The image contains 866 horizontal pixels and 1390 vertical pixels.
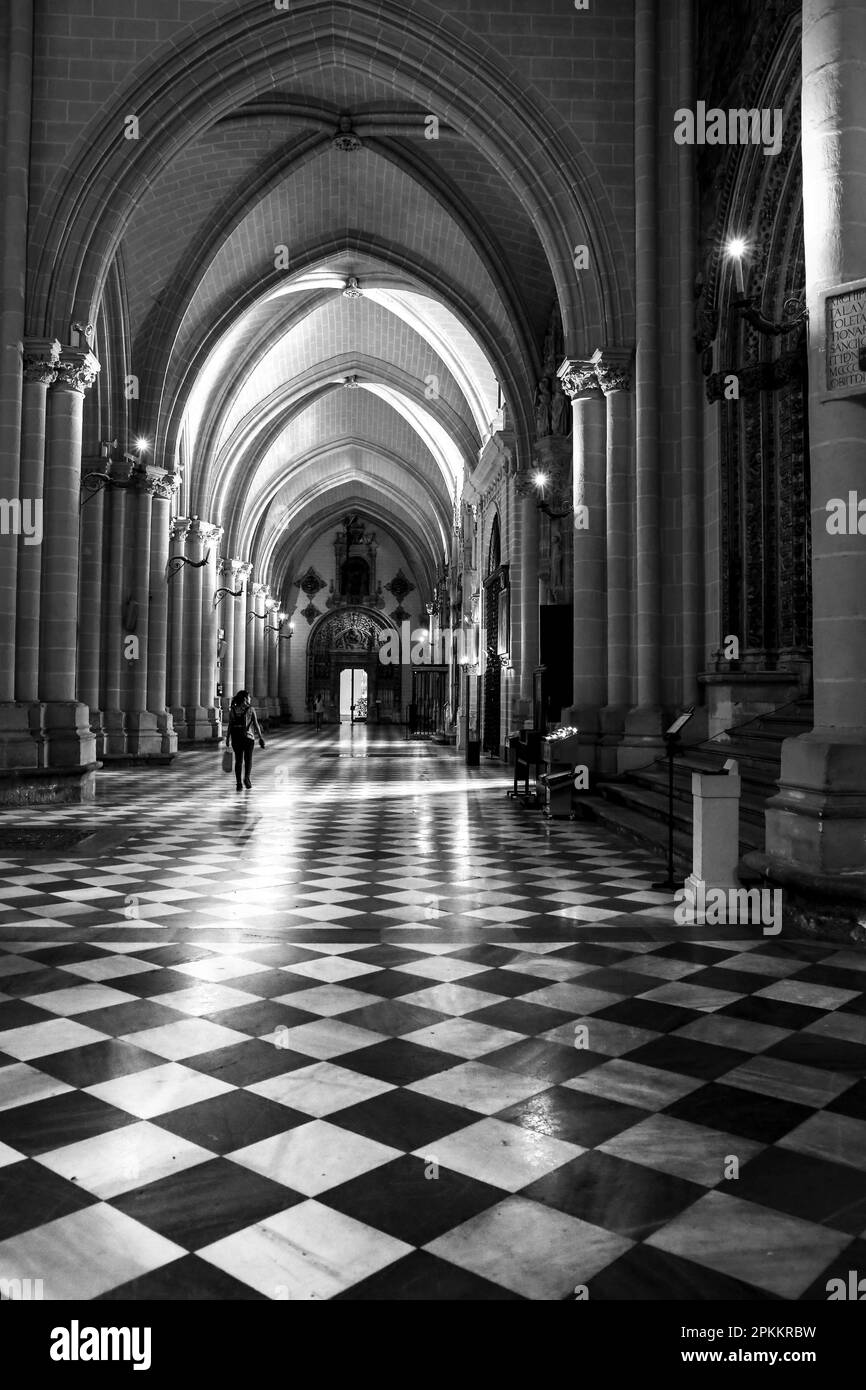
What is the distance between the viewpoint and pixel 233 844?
8797 millimetres

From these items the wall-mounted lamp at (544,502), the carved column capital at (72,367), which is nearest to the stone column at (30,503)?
the carved column capital at (72,367)

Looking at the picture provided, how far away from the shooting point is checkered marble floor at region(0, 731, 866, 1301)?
7.20ft

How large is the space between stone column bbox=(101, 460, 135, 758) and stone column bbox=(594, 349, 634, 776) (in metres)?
10.2

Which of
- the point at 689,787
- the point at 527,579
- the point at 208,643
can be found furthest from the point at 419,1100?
the point at 208,643

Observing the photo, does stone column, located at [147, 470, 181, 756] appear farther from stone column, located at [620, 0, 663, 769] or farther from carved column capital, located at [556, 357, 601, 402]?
stone column, located at [620, 0, 663, 769]

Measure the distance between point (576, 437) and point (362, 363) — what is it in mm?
19046

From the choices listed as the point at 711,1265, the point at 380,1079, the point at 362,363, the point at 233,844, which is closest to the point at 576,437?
the point at 233,844

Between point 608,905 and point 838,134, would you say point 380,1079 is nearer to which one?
point 608,905

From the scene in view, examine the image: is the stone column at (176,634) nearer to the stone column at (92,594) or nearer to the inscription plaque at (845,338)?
the stone column at (92,594)

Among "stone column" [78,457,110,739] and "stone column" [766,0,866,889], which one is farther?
"stone column" [78,457,110,739]

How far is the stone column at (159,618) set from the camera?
65.7ft

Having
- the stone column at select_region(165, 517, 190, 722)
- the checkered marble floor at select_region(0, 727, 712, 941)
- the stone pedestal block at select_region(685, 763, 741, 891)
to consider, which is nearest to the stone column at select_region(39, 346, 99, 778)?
the checkered marble floor at select_region(0, 727, 712, 941)

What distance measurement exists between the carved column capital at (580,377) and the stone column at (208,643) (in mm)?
15481

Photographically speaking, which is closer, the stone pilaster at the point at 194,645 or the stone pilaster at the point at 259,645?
the stone pilaster at the point at 194,645
